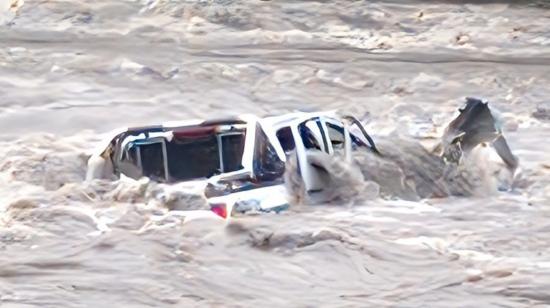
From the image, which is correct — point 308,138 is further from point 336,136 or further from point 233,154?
point 233,154

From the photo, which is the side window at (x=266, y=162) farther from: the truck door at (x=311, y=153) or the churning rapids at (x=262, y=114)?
the churning rapids at (x=262, y=114)

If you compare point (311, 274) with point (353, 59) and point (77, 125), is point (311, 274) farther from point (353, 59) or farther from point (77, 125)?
point (353, 59)

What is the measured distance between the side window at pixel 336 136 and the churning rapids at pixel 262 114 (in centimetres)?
31

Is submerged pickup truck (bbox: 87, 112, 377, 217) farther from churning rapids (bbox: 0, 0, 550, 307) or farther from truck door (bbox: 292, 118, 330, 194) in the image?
churning rapids (bbox: 0, 0, 550, 307)

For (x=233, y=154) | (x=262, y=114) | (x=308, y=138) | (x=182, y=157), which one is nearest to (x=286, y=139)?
(x=308, y=138)

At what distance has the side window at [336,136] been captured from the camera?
5414 millimetres

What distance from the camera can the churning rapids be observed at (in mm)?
4395

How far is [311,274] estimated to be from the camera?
4.47 meters

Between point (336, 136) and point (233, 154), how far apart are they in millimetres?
542

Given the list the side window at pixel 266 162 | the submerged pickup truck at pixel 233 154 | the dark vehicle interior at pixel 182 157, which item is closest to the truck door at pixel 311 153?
the submerged pickup truck at pixel 233 154

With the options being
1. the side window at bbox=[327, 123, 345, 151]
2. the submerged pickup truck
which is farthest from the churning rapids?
the side window at bbox=[327, 123, 345, 151]

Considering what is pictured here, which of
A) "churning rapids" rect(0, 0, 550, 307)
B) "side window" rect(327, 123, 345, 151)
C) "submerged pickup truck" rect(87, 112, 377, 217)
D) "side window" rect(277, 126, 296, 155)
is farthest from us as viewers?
"side window" rect(327, 123, 345, 151)

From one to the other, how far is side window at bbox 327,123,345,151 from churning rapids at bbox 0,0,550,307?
31 centimetres

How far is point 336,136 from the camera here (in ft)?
18.1
